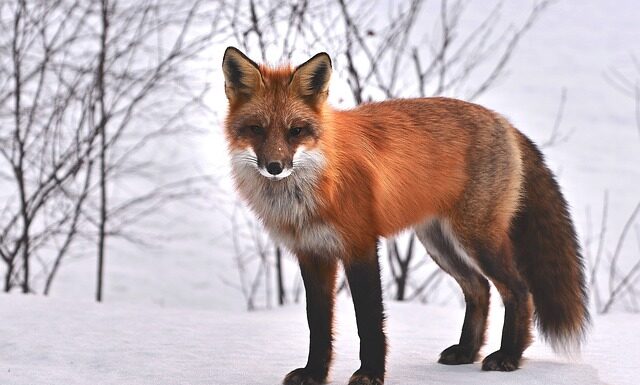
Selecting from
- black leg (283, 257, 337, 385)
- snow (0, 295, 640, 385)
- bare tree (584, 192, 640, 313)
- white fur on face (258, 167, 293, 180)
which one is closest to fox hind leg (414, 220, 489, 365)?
snow (0, 295, 640, 385)

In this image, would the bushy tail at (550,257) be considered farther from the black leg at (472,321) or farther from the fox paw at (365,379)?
the fox paw at (365,379)

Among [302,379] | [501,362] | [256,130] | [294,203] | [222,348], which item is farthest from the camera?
[222,348]

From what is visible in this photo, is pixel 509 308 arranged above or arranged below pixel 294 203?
below

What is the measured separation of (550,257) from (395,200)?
3.35ft

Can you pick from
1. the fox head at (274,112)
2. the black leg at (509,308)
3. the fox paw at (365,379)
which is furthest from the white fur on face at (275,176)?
the black leg at (509,308)

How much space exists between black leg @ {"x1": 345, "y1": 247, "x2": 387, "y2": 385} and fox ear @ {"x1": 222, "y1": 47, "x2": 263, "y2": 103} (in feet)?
2.81

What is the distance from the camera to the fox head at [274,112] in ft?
11.2

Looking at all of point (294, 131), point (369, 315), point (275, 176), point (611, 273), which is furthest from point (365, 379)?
point (611, 273)

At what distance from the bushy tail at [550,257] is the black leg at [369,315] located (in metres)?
1.05

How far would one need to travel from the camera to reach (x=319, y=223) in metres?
3.55

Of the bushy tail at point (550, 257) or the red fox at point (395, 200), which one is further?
the bushy tail at point (550, 257)

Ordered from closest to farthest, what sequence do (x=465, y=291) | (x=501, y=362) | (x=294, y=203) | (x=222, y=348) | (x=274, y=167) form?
(x=274, y=167), (x=294, y=203), (x=501, y=362), (x=465, y=291), (x=222, y=348)

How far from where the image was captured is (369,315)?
143 inches

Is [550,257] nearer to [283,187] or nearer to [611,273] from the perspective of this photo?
[283,187]
